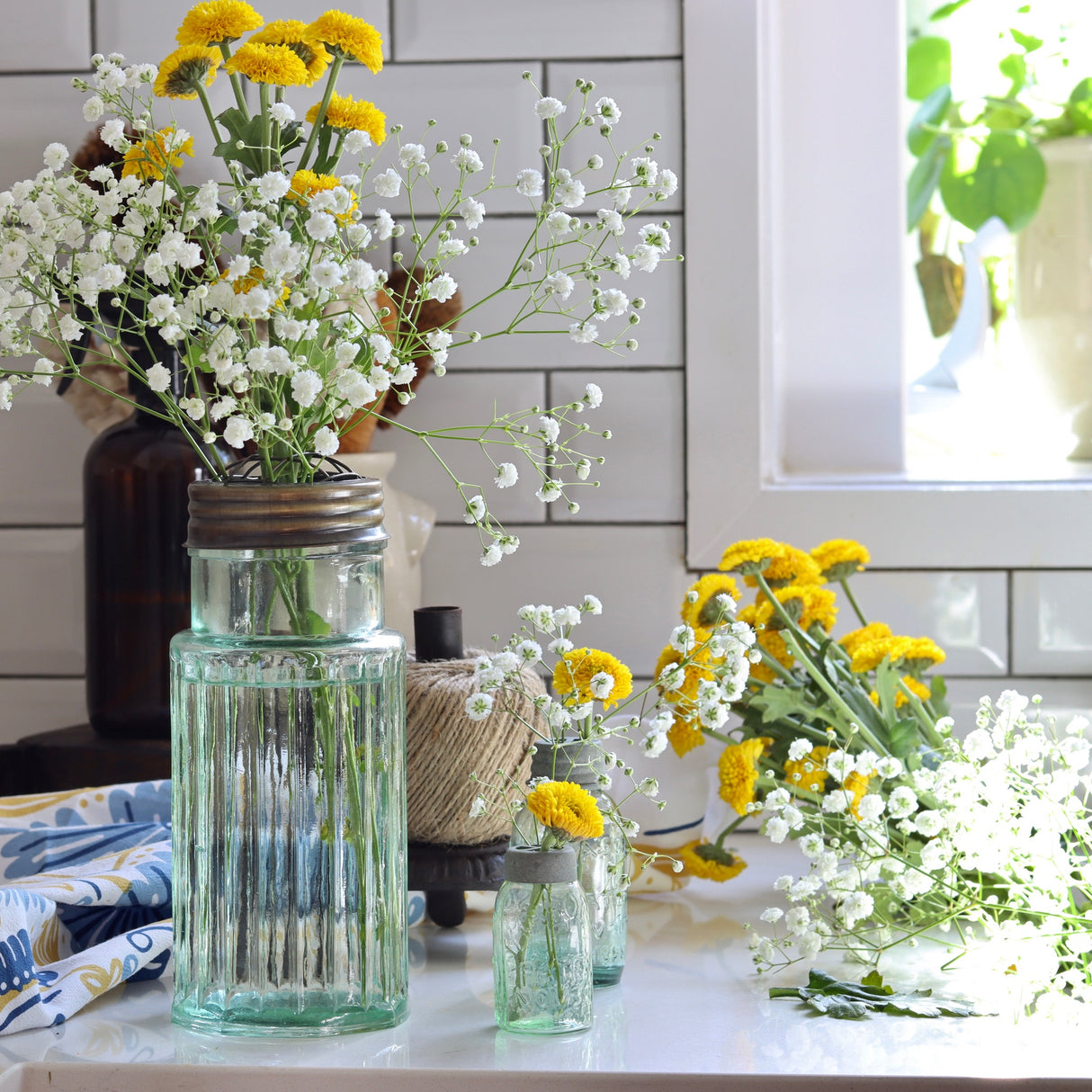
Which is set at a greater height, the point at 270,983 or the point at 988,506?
the point at 988,506

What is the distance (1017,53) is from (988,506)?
0.50 metres

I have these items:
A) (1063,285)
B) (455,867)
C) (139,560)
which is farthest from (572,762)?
(1063,285)

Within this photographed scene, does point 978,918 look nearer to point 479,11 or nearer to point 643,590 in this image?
point 643,590

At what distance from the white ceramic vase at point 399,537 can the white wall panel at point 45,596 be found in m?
0.29

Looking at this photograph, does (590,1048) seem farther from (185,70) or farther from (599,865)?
(185,70)

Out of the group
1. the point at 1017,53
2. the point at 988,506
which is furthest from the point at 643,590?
the point at 1017,53

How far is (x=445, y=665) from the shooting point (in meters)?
0.74

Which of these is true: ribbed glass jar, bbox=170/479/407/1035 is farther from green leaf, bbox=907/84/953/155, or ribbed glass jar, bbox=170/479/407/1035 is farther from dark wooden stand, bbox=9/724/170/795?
green leaf, bbox=907/84/953/155

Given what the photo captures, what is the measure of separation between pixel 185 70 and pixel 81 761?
580 mm

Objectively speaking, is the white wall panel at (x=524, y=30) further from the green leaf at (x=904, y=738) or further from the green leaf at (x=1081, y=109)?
the green leaf at (x=904, y=738)

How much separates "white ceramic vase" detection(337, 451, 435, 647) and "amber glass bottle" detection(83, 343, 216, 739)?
0.13 m

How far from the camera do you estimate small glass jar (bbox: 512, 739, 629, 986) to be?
658 mm

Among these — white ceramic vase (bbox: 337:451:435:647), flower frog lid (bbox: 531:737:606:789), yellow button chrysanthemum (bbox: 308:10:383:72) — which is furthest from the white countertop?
yellow button chrysanthemum (bbox: 308:10:383:72)

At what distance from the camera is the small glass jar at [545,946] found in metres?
0.60
